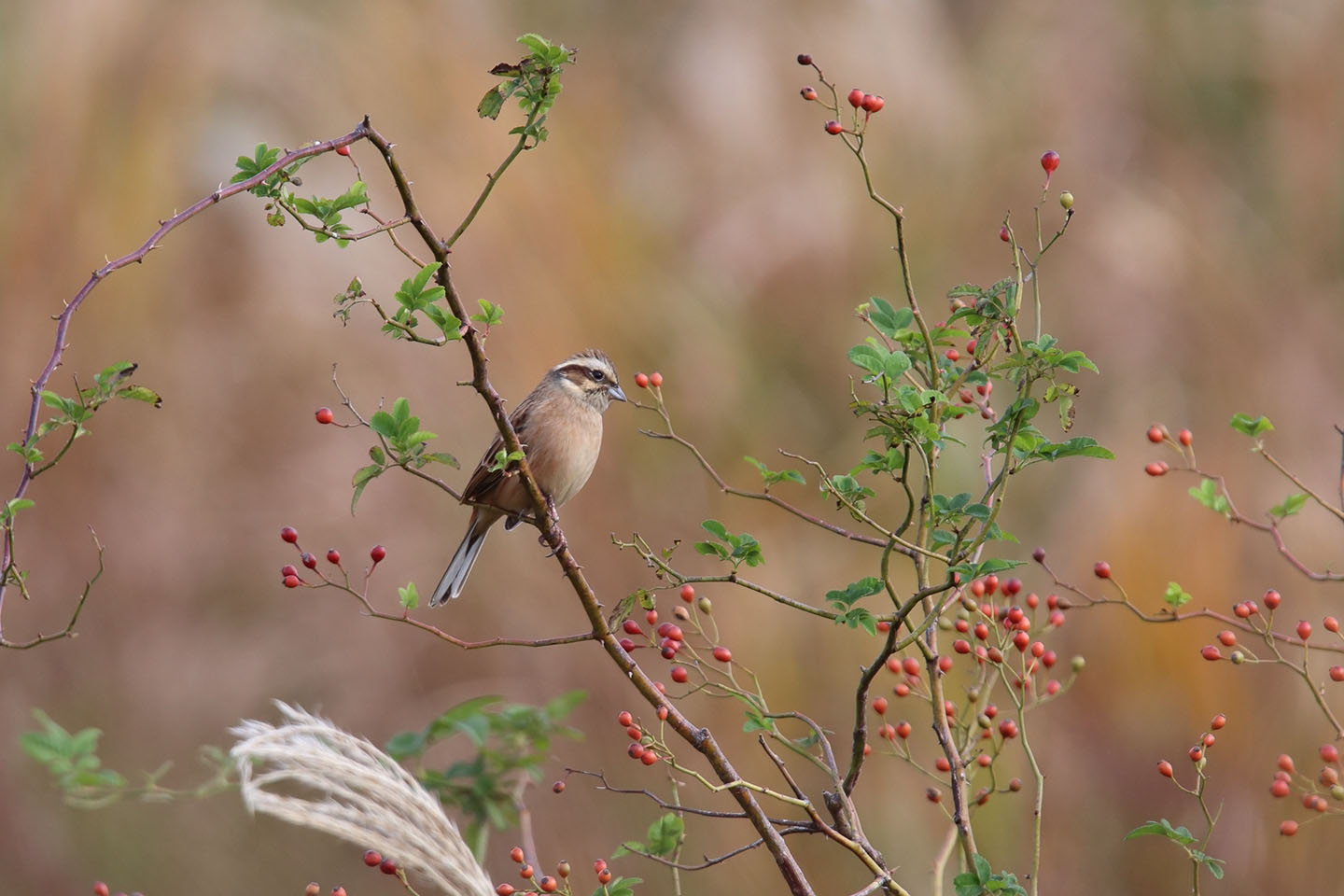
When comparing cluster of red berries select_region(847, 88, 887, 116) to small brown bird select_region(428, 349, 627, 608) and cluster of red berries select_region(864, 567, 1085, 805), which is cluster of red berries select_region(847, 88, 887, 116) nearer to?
cluster of red berries select_region(864, 567, 1085, 805)

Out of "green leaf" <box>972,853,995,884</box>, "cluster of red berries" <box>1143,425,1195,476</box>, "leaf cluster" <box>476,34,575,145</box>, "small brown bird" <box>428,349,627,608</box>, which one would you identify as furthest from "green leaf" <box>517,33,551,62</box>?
"small brown bird" <box>428,349,627,608</box>

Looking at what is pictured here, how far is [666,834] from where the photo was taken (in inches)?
99.3

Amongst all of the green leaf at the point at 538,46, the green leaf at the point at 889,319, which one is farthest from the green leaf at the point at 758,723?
the green leaf at the point at 538,46

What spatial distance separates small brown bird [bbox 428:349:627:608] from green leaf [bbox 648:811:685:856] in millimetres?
1817

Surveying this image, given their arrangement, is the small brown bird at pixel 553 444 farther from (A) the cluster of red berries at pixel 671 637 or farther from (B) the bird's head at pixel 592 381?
(A) the cluster of red berries at pixel 671 637

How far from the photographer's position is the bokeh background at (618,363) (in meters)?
5.92

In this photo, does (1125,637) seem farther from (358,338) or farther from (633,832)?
(358,338)

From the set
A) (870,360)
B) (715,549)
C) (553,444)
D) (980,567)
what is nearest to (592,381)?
(553,444)

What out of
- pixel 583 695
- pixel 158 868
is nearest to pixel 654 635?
pixel 583 695

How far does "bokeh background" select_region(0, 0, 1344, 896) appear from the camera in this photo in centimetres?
592

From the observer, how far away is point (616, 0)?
905 cm

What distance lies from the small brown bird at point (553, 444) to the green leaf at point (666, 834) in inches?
71.5

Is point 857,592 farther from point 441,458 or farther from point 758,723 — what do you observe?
point 441,458

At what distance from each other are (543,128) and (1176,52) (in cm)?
708
